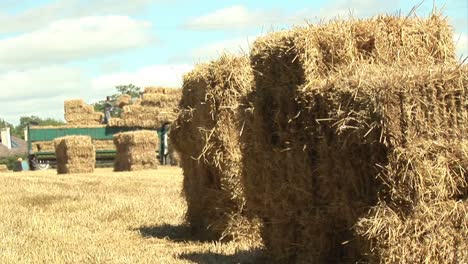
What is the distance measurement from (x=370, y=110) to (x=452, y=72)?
65 centimetres

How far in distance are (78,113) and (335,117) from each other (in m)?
32.8

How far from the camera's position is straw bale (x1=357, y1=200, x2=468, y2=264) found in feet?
16.8

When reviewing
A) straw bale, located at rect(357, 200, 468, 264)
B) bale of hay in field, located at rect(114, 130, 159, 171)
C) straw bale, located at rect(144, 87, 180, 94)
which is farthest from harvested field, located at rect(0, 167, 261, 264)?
straw bale, located at rect(144, 87, 180, 94)

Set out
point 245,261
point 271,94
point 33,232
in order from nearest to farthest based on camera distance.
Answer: point 271,94
point 245,261
point 33,232

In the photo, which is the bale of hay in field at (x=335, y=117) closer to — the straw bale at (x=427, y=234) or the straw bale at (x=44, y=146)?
the straw bale at (x=427, y=234)

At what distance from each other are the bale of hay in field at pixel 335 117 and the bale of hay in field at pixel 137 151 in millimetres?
21674

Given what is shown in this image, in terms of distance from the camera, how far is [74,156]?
93.5ft

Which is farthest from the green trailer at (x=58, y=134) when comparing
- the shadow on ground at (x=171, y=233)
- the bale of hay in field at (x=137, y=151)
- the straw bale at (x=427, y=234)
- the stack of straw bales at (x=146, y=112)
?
the straw bale at (x=427, y=234)

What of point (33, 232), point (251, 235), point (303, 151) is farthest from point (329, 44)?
point (33, 232)

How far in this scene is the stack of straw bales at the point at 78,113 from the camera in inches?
1454

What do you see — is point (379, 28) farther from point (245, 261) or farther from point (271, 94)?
point (245, 261)

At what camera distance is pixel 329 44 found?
6414 mm

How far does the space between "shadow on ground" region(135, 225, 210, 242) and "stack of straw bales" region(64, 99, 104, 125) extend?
27.3 m

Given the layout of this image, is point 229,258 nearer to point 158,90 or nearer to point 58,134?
point 58,134
